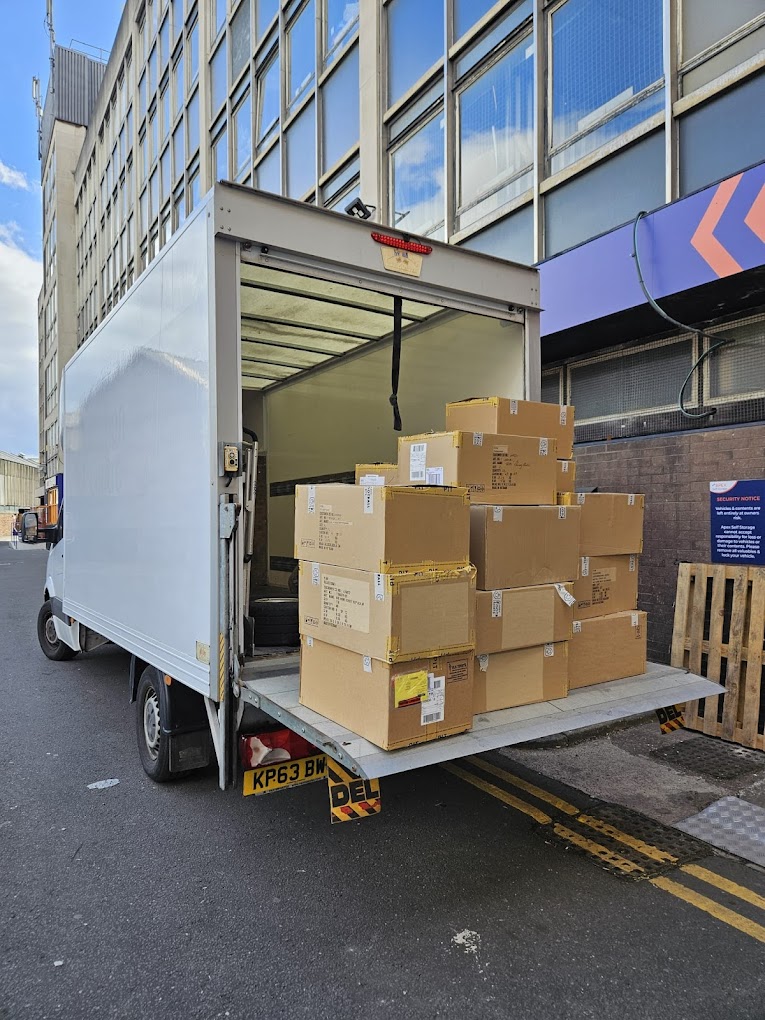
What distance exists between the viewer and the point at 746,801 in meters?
4.10

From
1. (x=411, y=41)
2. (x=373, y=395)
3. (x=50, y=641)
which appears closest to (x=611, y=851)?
(x=373, y=395)

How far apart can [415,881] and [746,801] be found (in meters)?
2.20

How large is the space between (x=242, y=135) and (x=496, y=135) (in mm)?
8956

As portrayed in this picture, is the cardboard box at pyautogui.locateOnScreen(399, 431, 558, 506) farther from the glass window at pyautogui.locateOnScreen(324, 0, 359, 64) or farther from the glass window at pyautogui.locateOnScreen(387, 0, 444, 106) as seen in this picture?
the glass window at pyautogui.locateOnScreen(324, 0, 359, 64)

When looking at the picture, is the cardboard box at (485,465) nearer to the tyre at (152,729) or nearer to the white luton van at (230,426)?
the white luton van at (230,426)

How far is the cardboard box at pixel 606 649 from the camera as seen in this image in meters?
3.74

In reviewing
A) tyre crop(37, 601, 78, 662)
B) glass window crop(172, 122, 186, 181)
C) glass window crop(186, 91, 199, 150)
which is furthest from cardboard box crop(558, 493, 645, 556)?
glass window crop(172, 122, 186, 181)

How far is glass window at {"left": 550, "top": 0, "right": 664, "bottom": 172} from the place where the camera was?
6.38m

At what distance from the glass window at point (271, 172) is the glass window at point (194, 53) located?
6166 millimetres

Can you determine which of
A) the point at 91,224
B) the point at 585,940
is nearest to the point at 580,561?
the point at 585,940

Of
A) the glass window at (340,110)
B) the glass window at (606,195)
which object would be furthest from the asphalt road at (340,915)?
the glass window at (340,110)

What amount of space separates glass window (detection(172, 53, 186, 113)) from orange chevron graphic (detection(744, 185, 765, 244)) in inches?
730

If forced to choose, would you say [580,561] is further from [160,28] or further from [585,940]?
[160,28]

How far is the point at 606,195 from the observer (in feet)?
22.4
